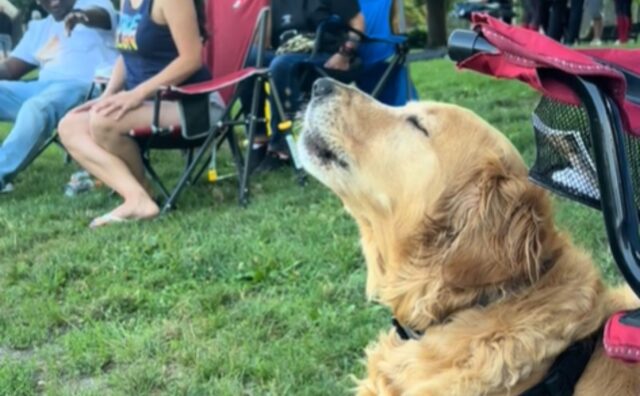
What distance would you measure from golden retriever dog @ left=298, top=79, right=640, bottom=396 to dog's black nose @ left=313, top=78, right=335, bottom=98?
7 cm

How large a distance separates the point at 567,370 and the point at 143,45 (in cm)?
454

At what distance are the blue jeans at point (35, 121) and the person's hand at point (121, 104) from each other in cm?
130

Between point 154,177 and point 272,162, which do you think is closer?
point 154,177

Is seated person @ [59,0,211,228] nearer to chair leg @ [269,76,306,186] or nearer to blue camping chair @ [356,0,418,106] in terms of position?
chair leg @ [269,76,306,186]

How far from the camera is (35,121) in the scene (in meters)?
7.06

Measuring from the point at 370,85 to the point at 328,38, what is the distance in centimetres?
56

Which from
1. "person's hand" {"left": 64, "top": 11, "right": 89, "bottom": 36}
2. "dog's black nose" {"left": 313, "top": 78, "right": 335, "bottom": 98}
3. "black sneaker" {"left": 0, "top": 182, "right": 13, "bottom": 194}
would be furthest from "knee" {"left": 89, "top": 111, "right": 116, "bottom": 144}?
"dog's black nose" {"left": 313, "top": 78, "right": 335, "bottom": 98}

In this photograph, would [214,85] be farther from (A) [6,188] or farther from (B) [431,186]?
(B) [431,186]

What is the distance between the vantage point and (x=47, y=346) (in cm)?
387

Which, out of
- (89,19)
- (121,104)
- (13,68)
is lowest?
(13,68)

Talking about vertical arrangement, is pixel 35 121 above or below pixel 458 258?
below

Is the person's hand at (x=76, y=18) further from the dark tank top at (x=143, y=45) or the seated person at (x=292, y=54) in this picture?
the seated person at (x=292, y=54)

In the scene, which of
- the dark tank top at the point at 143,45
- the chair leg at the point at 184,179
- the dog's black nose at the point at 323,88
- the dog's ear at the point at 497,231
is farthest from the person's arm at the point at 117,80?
the dog's ear at the point at 497,231

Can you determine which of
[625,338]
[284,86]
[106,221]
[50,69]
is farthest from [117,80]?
[625,338]
